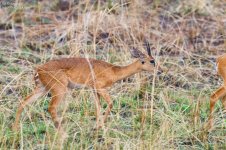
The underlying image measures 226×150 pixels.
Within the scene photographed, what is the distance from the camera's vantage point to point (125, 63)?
8930 mm

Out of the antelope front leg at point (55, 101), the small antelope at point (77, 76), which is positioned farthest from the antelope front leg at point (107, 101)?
the antelope front leg at point (55, 101)

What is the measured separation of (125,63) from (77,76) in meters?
1.66

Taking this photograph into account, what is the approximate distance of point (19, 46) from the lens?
9.77 metres

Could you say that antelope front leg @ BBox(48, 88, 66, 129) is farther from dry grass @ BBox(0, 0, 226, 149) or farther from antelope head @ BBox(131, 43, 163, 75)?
antelope head @ BBox(131, 43, 163, 75)

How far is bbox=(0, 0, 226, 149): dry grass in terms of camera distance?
6.77 m

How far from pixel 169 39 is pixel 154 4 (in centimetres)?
151

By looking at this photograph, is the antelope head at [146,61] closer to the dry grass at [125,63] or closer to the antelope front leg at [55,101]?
the dry grass at [125,63]

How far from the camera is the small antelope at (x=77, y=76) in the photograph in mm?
7102

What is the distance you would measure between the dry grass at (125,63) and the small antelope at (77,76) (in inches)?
5.3

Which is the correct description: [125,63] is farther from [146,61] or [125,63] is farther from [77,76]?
[77,76]

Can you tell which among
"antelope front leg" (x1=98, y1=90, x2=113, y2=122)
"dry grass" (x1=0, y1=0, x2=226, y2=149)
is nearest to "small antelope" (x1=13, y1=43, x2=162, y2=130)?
"antelope front leg" (x1=98, y1=90, x2=113, y2=122)

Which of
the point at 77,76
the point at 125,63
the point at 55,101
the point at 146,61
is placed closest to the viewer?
the point at 55,101

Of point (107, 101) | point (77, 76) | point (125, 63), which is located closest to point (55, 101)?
point (77, 76)

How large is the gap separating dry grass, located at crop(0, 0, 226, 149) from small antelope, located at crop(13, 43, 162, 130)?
135mm
